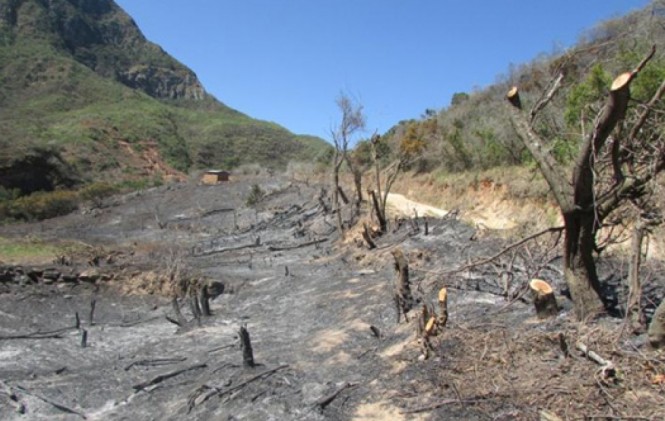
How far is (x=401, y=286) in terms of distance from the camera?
31.6 ft

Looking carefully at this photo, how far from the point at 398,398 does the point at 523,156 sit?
576 inches

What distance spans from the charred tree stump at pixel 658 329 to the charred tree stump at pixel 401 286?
4368mm

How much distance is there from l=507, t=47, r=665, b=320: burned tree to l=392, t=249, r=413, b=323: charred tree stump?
3070 millimetres

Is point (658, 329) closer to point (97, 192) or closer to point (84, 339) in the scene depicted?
point (84, 339)

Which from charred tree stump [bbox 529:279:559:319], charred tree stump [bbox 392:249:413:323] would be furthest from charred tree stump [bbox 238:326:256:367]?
charred tree stump [bbox 529:279:559:319]

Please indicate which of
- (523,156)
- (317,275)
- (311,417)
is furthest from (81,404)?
(523,156)

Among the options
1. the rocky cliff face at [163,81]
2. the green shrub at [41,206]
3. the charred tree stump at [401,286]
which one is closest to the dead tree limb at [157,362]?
the charred tree stump at [401,286]

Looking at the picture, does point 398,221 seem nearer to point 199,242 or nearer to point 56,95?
point 199,242

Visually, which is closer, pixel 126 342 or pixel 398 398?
pixel 398 398

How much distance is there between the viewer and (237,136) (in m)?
76.9

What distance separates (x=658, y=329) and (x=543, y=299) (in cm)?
179

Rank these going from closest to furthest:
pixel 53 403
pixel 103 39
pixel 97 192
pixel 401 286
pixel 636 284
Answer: pixel 636 284 < pixel 53 403 < pixel 401 286 < pixel 97 192 < pixel 103 39

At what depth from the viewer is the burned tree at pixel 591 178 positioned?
6.05 meters

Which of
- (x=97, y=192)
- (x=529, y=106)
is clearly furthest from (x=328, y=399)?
(x=97, y=192)
